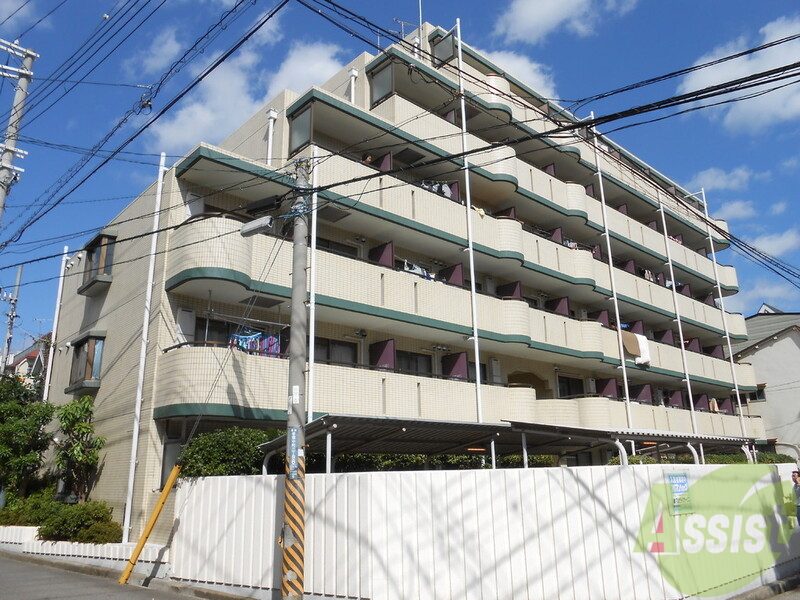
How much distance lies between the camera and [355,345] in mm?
18703

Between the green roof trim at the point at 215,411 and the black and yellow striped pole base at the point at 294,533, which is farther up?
the green roof trim at the point at 215,411

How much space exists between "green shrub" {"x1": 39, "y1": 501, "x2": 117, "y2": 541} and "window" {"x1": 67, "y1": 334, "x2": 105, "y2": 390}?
155 inches

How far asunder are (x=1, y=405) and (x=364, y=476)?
13530 mm

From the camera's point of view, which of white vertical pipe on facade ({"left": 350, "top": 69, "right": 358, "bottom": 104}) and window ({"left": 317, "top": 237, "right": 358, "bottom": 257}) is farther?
white vertical pipe on facade ({"left": 350, "top": 69, "right": 358, "bottom": 104})

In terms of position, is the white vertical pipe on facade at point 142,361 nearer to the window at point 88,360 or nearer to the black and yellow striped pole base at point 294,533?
the window at point 88,360

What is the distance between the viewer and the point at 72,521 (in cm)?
1416

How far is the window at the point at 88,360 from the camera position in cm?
1744

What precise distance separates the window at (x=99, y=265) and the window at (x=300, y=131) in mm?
6042

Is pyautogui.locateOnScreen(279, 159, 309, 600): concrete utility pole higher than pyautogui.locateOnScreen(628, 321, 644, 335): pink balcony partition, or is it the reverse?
pyautogui.locateOnScreen(628, 321, 644, 335): pink balcony partition

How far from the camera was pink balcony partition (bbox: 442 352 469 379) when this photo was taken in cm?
2018

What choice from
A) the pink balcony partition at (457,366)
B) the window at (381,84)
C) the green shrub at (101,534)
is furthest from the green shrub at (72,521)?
the window at (381,84)

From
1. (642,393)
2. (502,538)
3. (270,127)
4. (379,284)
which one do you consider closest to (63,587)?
(502,538)

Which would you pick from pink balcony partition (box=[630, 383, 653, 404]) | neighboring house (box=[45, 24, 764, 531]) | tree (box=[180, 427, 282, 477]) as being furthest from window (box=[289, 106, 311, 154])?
pink balcony partition (box=[630, 383, 653, 404])

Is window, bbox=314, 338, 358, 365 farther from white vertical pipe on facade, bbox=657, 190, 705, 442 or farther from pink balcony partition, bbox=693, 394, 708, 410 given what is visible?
pink balcony partition, bbox=693, 394, 708, 410
